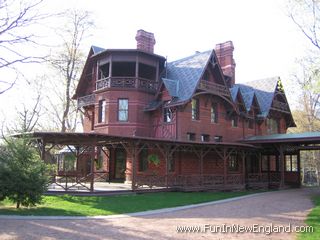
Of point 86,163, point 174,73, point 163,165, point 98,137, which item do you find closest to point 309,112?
point 174,73

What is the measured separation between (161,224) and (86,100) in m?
18.8

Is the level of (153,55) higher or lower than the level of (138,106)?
higher

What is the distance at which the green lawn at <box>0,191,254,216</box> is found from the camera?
13.0 m

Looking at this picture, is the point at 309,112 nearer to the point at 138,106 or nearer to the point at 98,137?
the point at 138,106

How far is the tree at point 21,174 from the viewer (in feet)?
43.4

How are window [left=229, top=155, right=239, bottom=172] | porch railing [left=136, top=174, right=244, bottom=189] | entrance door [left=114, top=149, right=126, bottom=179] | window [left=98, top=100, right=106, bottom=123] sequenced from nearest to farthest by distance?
porch railing [left=136, top=174, right=244, bottom=189]
entrance door [left=114, top=149, right=126, bottom=179]
window [left=98, top=100, right=106, bottom=123]
window [left=229, top=155, right=239, bottom=172]

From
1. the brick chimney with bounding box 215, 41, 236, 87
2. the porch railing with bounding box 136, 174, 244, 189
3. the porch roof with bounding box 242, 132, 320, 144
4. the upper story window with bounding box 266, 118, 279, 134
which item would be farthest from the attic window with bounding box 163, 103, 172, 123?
the upper story window with bounding box 266, 118, 279, 134

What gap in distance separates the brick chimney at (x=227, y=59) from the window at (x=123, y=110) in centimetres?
1112

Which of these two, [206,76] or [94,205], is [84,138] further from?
[206,76]

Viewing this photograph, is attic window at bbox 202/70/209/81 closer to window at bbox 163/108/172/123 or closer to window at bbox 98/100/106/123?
window at bbox 163/108/172/123

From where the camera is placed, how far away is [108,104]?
2556cm

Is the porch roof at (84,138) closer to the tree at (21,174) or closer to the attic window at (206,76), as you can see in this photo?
the tree at (21,174)

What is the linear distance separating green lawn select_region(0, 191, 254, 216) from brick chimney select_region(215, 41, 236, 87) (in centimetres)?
1688

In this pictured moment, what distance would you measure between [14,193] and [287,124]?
96.0 feet
